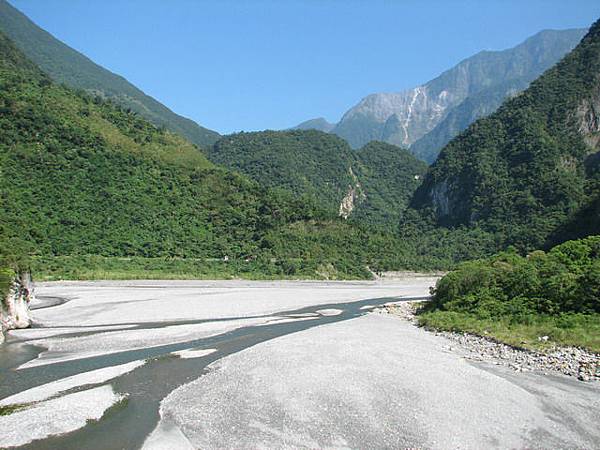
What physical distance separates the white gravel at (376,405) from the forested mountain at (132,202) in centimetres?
6021

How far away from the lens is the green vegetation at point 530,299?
77.9 feet

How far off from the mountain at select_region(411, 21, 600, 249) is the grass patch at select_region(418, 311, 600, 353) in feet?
253

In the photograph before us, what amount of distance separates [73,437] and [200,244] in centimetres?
7405

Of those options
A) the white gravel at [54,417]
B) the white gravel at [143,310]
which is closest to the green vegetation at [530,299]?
the white gravel at [143,310]

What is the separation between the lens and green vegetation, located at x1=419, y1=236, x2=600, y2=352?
23750 millimetres

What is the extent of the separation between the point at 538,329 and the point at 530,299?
380cm

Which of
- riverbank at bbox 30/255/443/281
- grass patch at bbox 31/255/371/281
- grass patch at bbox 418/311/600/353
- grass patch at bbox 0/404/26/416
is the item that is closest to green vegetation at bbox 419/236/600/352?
grass patch at bbox 418/311/600/353

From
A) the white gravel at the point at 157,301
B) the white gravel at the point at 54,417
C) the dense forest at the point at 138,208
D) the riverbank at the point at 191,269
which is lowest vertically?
the white gravel at the point at 54,417

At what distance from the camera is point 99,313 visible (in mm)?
37375

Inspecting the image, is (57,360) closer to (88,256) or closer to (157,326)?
(157,326)

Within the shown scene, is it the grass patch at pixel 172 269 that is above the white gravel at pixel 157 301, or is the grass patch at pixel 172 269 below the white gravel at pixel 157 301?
above

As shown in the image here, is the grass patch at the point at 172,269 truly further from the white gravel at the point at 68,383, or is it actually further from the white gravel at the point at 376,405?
the white gravel at the point at 376,405

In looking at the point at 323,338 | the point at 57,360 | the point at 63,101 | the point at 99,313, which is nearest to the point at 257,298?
the point at 99,313

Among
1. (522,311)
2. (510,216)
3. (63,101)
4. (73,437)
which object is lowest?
(73,437)
